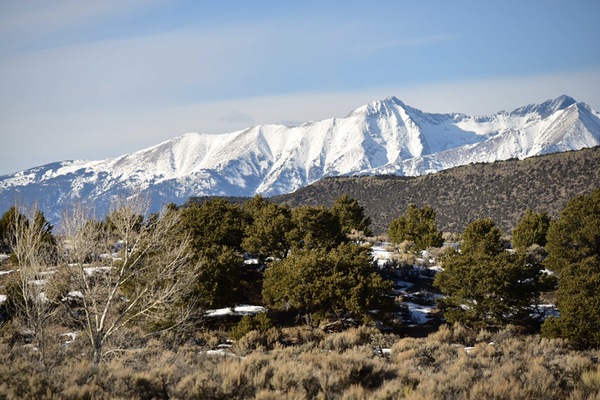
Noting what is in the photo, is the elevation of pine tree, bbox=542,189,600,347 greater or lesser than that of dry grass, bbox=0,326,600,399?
lesser

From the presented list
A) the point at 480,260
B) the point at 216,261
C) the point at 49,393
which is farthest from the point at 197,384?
the point at 480,260

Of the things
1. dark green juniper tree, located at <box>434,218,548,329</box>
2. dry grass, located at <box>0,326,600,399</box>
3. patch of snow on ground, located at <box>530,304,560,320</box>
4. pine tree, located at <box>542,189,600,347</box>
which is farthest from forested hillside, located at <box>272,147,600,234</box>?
dry grass, located at <box>0,326,600,399</box>

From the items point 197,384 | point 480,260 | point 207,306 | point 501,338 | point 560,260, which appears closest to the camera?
point 197,384

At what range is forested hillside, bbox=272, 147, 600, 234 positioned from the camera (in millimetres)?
92000

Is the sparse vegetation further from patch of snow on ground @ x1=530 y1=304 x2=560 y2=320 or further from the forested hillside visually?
the forested hillside

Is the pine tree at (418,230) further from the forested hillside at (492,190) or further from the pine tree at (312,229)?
the forested hillside at (492,190)

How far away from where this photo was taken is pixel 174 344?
21.9m

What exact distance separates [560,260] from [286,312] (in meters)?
21.3

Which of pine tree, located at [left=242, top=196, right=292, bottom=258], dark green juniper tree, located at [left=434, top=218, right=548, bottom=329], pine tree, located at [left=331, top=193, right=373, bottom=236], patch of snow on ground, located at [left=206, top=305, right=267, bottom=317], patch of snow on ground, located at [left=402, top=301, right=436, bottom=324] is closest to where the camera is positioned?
dark green juniper tree, located at [left=434, top=218, right=548, bottom=329]

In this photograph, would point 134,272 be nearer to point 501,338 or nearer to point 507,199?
point 501,338

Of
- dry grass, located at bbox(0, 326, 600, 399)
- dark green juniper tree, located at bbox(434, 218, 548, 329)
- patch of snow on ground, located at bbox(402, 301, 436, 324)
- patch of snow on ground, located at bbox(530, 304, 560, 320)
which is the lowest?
patch of snow on ground, located at bbox(530, 304, 560, 320)

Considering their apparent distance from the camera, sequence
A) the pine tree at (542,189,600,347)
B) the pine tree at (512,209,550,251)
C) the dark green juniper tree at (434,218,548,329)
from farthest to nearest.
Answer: the pine tree at (512,209,550,251), the dark green juniper tree at (434,218,548,329), the pine tree at (542,189,600,347)

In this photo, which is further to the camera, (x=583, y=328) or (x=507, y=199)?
(x=507, y=199)

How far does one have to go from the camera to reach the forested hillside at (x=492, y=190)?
302 ft
